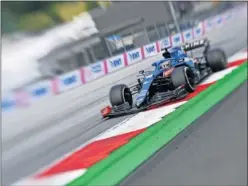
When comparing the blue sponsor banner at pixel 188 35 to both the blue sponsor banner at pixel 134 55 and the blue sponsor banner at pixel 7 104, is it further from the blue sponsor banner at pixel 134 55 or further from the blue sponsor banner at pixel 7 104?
the blue sponsor banner at pixel 7 104

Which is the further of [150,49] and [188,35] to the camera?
[188,35]

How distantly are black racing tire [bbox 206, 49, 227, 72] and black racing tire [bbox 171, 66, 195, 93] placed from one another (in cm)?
25

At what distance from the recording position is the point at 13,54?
2.32ft

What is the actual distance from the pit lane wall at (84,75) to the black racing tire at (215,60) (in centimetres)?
13

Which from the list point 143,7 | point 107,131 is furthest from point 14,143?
point 143,7

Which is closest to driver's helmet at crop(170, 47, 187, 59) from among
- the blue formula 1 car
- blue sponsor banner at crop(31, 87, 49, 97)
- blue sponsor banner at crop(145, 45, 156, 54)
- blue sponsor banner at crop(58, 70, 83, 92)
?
the blue formula 1 car

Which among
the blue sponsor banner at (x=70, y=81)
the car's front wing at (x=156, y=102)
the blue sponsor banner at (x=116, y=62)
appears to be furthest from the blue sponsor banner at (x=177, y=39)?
the blue sponsor banner at (x=70, y=81)

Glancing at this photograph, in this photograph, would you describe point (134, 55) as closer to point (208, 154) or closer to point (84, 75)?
point (84, 75)

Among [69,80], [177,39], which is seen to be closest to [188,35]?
[177,39]

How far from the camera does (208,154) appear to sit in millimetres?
1288

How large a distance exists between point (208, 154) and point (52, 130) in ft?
2.19

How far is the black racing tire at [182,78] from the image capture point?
3.51 ft

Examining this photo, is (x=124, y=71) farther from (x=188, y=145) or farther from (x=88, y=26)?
(x=188, y=145)

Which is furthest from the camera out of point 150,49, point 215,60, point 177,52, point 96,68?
point 215,60
